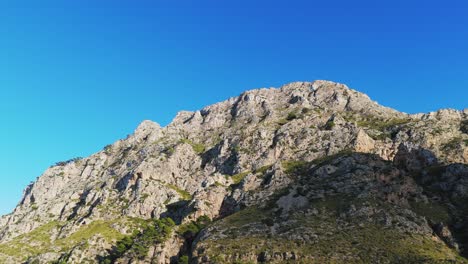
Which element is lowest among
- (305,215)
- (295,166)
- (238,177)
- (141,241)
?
(305,215)

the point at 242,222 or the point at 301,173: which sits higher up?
the point at 301,173

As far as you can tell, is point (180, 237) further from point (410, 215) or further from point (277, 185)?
point (410, 215)

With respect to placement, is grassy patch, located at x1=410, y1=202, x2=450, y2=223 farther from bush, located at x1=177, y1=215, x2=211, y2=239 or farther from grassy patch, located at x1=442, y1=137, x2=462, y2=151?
bush, located at x1=177, y1=215, x2=211, y2=239

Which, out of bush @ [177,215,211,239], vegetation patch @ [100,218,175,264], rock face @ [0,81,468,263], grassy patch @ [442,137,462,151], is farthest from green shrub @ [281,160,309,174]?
grassy patch @ [442,137,462,151]

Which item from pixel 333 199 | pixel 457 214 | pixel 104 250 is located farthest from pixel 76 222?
pixel 457 214

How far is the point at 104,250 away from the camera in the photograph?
161 m

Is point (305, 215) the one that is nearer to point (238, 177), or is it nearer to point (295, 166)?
point (295, 166)

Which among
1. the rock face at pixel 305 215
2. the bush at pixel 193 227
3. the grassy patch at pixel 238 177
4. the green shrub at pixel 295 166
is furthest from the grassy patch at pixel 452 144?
the bush at pixel 193 227

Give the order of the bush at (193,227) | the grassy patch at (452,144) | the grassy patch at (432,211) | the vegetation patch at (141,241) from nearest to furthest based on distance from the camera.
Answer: the grassy patch at (432,211) → the vegetation patch at (141,241) → the bush at (193,227) → the grassy patch at (452,144)

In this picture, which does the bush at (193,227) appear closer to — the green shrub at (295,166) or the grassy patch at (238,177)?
the grassy patch at (238,177)

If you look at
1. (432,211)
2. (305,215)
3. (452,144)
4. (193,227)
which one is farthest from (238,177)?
(452,144)

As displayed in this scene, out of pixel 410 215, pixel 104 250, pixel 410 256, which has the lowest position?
pixel 410 256

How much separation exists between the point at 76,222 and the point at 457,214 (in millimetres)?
157674

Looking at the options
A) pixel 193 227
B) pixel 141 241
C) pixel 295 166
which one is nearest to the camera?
pixel 141 241
